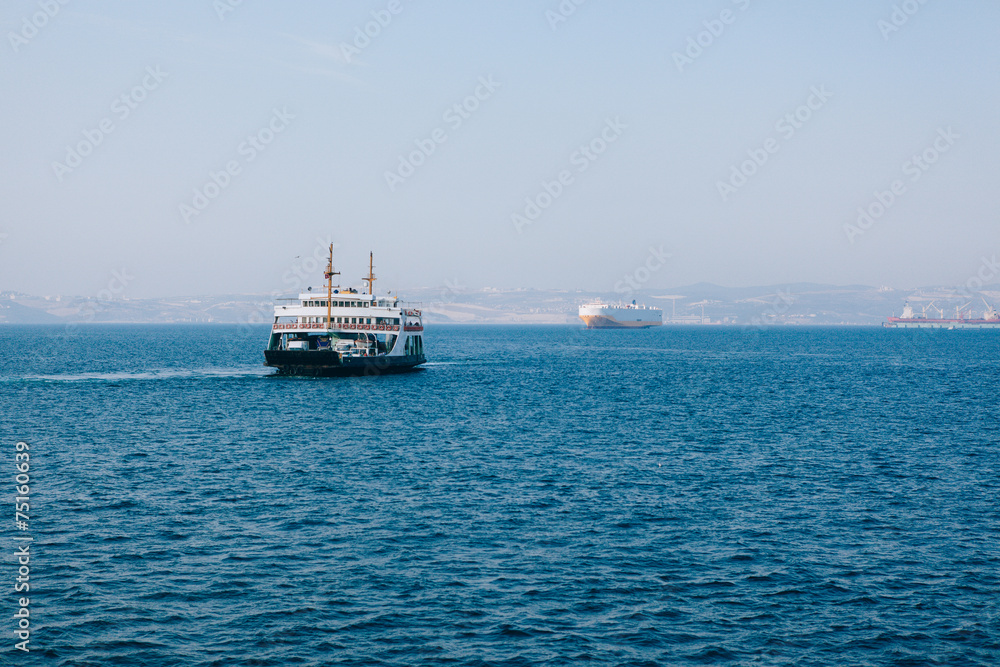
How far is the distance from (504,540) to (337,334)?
63.5m

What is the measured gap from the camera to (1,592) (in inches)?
779

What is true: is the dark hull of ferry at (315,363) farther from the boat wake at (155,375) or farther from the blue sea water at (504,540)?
the blue sea water at (504,540)

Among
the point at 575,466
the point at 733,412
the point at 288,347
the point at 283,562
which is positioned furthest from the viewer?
the point at 288,347

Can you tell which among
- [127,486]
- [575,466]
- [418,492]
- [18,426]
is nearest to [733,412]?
[575,466]

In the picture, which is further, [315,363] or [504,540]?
[315,363]

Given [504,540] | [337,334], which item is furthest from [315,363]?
[504,540]

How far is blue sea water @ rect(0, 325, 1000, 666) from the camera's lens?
17656mm

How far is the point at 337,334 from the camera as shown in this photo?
8569 centimetres

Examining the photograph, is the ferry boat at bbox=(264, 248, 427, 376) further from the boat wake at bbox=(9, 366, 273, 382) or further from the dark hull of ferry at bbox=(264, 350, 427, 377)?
the boat wake at bbox=(9, 366, 273, 382)

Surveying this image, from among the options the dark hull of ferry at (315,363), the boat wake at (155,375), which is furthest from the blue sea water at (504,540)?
the boat wake at (155,375)

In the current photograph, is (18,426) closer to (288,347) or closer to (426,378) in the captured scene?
(288,347)

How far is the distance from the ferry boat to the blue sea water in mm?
24544

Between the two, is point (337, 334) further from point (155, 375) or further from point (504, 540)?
point (504, 540)

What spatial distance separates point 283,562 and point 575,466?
17710 millimetres
